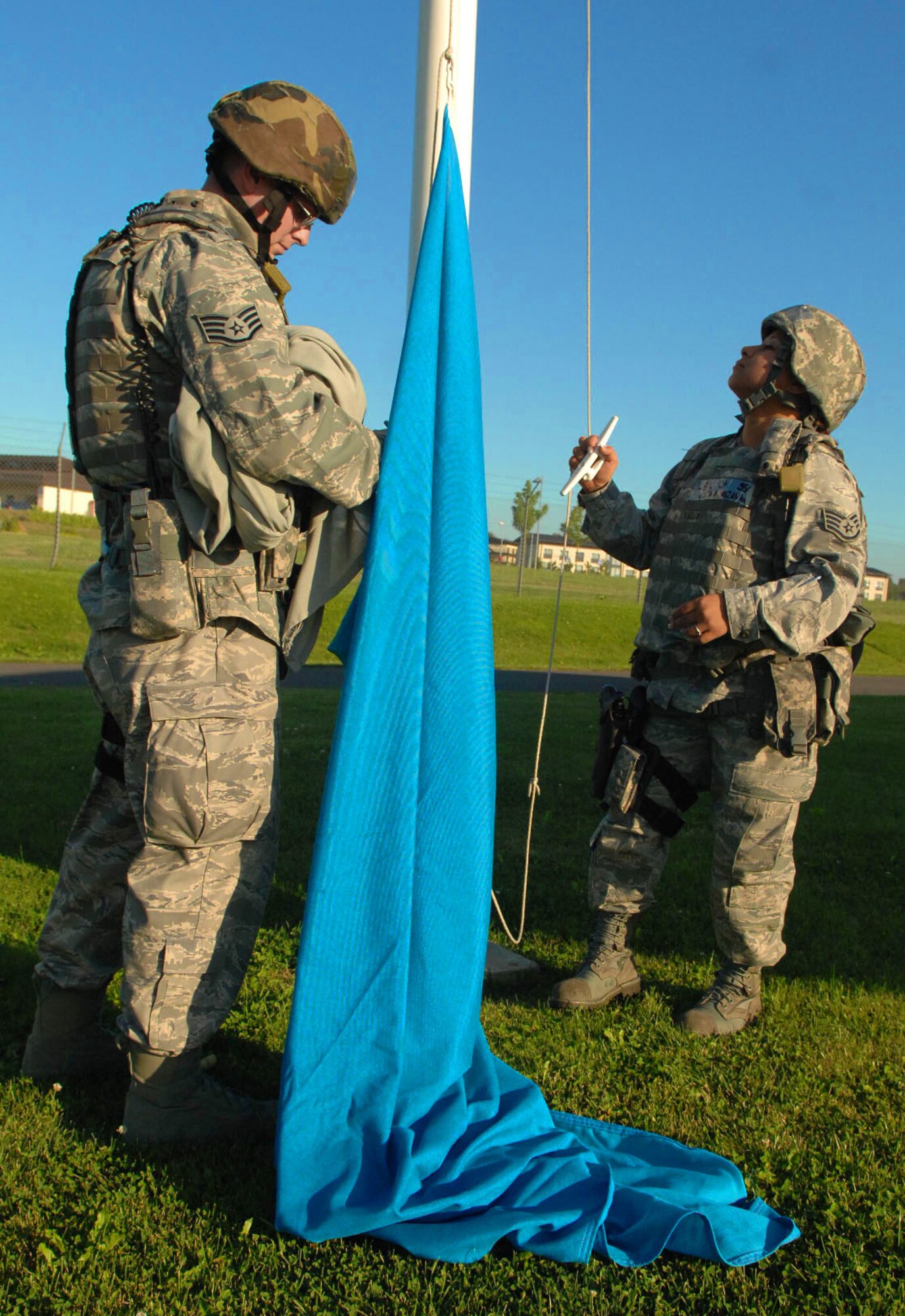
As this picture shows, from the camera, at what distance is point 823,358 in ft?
12.2

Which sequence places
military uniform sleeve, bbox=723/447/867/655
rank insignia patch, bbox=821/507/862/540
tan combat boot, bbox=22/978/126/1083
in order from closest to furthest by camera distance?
tan combat boot, bbox=22/978/126/1083 < military uniform sleeve, bbox=723/447/867/655 < rank insignia patch, bbox=821/507/862/540

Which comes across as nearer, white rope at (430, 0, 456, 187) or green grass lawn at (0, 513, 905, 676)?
white rope at (430, 0, 456, 187)

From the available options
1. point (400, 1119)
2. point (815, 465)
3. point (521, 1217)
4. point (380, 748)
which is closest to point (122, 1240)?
point (400, 1119)

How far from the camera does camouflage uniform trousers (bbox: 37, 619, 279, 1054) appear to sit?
255 centimetres

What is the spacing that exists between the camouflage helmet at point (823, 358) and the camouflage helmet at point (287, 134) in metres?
1.79

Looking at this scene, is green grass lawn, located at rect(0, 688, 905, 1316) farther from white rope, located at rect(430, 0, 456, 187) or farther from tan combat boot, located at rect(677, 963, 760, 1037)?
white rope, located at rect(430, 0, 456, 187)

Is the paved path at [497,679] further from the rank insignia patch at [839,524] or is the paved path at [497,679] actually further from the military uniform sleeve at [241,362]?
the military uniform sleeve at [241,362]

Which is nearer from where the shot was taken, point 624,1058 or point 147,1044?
point 147,1044

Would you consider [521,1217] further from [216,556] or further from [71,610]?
[71,610]

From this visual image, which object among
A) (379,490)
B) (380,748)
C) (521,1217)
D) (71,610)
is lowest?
(71,610)

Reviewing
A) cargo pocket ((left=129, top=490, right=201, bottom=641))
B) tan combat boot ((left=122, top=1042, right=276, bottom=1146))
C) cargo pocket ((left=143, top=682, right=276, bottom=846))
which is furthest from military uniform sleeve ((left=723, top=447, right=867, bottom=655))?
tan combat boot ((left=122, top=1042, right=276, bottom=1146))

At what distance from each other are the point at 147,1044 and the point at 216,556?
48.6 inches

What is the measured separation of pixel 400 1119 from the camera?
2557 mm

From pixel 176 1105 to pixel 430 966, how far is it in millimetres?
764
